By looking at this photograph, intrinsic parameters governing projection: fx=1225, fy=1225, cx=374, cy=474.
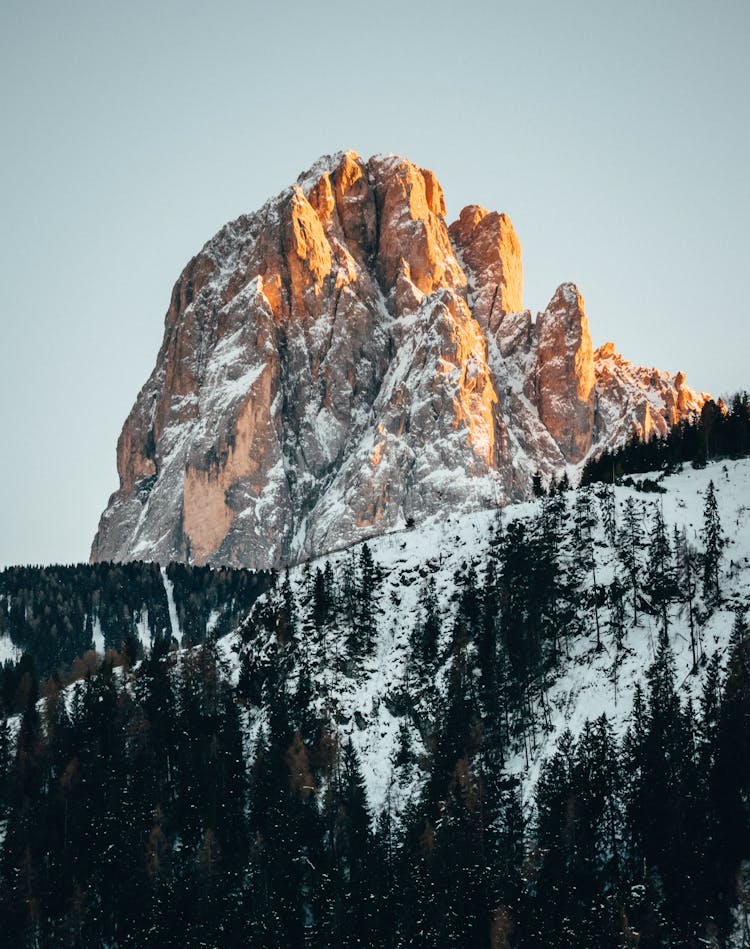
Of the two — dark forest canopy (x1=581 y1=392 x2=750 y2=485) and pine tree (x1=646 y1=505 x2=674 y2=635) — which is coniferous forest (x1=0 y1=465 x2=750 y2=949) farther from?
dark forest canopy (x1=581 y1=392 x2=750 y2=485)

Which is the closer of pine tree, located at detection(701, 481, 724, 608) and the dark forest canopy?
pine tree, located at detection(701, 481, 724, 608)

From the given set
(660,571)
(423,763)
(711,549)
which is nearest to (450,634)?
(423,763)

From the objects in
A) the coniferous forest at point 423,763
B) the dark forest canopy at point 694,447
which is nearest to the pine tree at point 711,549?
the coniferous forest at point 423,763

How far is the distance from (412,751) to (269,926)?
2900 cm

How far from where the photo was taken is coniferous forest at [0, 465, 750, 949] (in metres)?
97.9

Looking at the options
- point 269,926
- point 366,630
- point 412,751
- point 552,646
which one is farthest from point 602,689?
point 269,926

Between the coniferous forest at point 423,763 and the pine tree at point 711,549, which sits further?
the pine tree at point 711,549

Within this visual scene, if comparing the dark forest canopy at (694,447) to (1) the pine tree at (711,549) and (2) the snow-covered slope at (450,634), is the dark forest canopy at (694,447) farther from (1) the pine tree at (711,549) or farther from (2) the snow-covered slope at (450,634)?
(1) the pine tree at (711,549)

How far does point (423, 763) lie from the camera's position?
121750 millimetres

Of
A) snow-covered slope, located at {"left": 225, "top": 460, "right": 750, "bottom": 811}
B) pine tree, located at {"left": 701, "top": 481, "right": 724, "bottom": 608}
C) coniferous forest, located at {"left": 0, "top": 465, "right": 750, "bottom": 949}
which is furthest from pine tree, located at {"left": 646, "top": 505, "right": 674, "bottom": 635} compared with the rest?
pine tree, located at {"left": 701, "top": 481, "right": 724, "bottom": 608}

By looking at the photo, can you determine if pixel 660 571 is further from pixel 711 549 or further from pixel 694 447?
pixel 694 447

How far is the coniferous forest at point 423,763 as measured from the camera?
97.9 m

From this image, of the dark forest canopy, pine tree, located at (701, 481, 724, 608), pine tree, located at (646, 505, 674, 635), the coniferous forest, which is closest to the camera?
A: the coniferous forest

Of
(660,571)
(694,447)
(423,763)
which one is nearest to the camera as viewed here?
(423,763)
